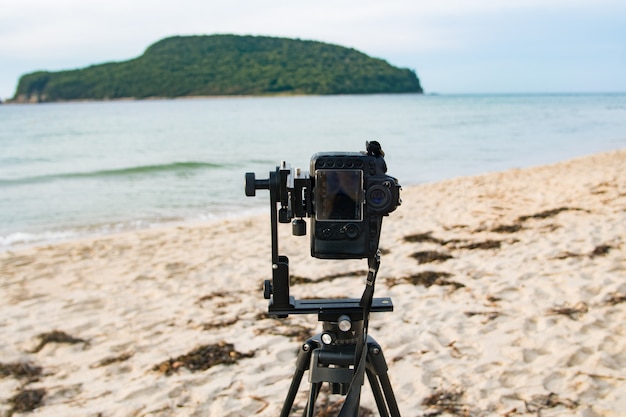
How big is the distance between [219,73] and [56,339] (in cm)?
8891

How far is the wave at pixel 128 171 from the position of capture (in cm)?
1529

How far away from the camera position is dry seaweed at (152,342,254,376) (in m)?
3.24

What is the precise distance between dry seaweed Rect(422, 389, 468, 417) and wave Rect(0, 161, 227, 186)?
14589 mm

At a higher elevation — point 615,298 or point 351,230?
point 351,230

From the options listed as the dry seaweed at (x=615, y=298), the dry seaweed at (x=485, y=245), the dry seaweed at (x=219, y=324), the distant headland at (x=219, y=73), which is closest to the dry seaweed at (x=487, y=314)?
the dry seaweed at (x=615, y=298)

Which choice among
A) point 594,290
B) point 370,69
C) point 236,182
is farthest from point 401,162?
point 370,69

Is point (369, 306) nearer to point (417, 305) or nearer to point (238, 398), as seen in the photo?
point (238, 398)

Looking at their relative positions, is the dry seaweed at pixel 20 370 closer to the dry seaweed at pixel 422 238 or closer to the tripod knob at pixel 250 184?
the tripod knob at pixel 250 184

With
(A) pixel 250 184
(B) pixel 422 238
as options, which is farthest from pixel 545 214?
(A) pixel 250 184

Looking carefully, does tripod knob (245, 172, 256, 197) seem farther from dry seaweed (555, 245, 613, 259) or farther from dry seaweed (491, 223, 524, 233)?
dry seaweed (491, 223, 524, 233)

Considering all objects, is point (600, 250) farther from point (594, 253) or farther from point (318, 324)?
point (318, 324)

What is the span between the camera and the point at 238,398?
2869mm

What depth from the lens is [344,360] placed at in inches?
70.1

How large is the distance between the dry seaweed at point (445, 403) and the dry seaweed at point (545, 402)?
30cm
